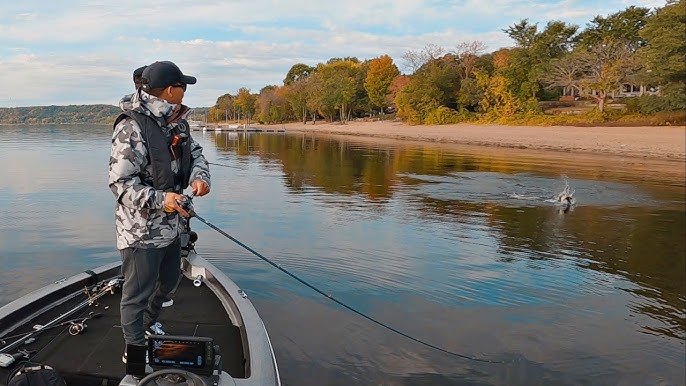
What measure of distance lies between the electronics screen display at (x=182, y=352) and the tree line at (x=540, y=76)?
141 feet

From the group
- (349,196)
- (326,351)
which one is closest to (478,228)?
(349,196)

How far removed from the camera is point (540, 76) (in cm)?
5238

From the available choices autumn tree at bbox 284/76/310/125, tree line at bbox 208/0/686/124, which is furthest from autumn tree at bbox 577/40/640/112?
autumn tree at bbox 284/76/310/125

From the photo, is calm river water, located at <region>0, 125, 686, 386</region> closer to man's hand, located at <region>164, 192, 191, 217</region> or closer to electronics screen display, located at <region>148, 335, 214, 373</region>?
electronics screen display, located at <region>148, 335, 214, 373</region>

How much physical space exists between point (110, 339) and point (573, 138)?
1517 inches

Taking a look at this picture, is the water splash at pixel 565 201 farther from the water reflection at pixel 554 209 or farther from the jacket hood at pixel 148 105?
the jacket hood at pixel 148 105

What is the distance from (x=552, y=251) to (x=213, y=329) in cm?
707

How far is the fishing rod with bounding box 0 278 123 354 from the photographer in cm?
360

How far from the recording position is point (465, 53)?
6525 centimetres

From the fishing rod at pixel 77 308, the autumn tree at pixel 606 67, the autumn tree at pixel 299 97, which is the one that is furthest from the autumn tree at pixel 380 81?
the fishing rod at pixel 77 308

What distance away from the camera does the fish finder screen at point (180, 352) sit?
280 cm

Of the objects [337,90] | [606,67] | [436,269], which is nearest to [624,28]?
[606,67]

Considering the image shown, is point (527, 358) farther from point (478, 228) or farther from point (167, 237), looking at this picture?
point (478, 228)

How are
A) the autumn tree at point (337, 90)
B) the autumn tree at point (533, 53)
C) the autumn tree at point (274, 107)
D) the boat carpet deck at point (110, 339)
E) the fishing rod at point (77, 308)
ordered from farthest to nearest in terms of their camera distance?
the autumn tree at point (274, 107) < the autumn tree at point (337, 90) < the autumn tree at point (533, 53) < the fishing rod at point (77, 308) < the boat carpet deck at point (110, 339)
